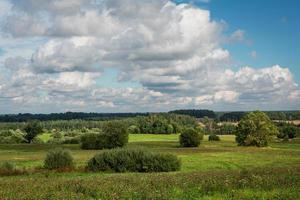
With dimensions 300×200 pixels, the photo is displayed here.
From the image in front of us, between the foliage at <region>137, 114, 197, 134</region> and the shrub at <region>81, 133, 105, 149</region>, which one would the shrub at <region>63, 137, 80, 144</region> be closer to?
the shrub at <region>81, 133, 105, 149</region>

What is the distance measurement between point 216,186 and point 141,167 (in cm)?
2636

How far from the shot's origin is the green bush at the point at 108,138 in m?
104

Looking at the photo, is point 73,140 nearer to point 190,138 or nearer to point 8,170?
point 190,138

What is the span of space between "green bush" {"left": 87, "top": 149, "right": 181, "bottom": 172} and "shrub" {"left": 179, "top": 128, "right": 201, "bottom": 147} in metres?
64.0

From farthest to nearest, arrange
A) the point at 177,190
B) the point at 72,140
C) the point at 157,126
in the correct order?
the point at 157,126, the point at 72,140, the point at 177,190


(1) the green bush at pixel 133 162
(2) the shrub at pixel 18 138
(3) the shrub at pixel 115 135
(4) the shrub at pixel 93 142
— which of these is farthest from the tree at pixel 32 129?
(1) the green bush at pixel 133 162

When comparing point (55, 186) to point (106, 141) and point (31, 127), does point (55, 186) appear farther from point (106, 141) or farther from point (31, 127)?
point (31, 127)

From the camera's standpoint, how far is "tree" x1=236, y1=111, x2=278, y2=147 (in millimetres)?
101500

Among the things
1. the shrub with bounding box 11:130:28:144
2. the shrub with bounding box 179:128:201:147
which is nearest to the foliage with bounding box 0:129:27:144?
the shrub with bounding box 11:130:28:144

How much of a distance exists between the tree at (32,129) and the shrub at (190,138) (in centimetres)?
5883

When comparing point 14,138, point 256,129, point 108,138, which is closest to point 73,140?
point 14,138

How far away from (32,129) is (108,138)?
163ft

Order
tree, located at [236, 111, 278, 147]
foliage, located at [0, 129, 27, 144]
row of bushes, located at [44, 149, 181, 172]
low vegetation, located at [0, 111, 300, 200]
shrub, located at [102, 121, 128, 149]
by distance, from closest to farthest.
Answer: low vegetation, located at [0, 111, 300, 200] → row of bushes, located at [44, 149, 181, 172] → tree, located at [236, 111, 278, 147] → shrub, located at [102, 121, 128, 149] → foliage, located at [0, 129, 27, 144]

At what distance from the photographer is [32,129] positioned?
145375 millimetres
